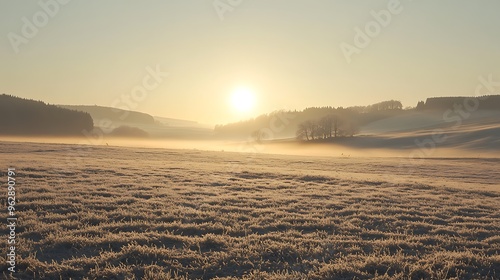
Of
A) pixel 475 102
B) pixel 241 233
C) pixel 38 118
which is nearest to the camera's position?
pixel 241 233

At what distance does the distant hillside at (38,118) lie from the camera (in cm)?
12912

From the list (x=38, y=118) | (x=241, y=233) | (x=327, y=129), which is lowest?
(x=241, y=233)

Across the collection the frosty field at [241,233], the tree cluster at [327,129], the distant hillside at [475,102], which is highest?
the distant hillside at [475,102]

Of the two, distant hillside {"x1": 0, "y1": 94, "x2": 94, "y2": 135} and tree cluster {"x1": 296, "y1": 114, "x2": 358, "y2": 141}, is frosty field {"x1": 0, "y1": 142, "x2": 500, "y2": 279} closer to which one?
tree cluster {"x1": 296, "y1": 114, "x2": 358, "y2": 141}

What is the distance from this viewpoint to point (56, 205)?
1255 cm

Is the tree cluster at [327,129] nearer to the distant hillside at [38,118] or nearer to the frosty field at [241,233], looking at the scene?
the distant hillside at [38,118]

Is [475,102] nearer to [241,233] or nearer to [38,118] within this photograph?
[241,233]

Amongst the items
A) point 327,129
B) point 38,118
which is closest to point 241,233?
point 327,129

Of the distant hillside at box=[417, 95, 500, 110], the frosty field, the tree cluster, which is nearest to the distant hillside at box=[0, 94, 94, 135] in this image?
the tree cluster

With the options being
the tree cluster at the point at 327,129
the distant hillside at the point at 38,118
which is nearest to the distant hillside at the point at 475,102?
the tree cluster at the point at 327,129

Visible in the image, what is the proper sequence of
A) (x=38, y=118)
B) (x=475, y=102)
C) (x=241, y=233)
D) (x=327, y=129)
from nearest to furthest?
(x=241, y=233) < (x=327, y=129) < (x=38, y=118) < (x=475, y=102)

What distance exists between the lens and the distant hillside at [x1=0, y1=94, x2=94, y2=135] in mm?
129125

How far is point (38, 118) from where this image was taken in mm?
132000

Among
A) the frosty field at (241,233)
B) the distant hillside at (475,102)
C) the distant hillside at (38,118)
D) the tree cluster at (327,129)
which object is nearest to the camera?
the frosty field at (241,233)
